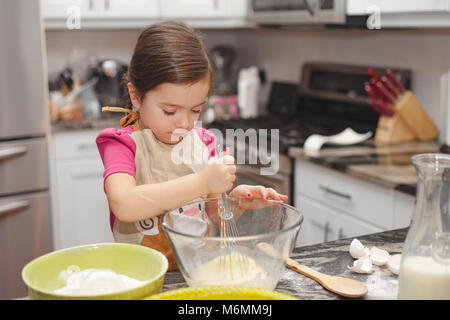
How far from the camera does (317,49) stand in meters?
2.96

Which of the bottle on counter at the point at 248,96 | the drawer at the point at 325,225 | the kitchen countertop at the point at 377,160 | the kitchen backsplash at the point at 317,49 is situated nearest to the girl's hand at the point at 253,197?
the kitchen countertop at the point at 377,160

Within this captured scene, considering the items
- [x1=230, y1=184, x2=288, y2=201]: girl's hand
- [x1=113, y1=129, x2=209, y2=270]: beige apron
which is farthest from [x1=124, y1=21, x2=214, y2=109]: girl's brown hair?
[x1=230, y1=184, x2=288, y2=201]: girl's hand

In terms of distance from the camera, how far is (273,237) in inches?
31.0

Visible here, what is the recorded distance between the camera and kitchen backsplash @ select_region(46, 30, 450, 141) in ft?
7.48

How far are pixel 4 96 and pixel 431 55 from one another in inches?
70.3

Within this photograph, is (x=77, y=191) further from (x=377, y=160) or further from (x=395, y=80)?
(x=395, y=80)

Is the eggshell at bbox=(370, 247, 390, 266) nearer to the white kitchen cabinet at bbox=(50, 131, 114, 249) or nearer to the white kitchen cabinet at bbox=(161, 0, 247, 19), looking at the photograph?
the white kitchen cabinet at bbox=(50, 131, 114, 249)

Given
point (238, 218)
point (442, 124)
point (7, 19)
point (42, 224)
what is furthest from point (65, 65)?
point (238, 218)

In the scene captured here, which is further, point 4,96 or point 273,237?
point 4,96

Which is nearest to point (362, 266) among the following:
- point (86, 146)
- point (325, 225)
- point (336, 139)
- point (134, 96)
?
point (134, 96)

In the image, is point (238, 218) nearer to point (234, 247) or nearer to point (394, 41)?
point (234, 247)

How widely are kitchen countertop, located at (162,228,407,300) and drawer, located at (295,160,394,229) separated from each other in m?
0.71

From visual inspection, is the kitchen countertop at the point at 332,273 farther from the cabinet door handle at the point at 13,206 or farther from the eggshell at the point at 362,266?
the cabinet door handle at the point at 13,206

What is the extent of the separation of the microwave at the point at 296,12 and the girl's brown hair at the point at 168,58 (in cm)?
123
